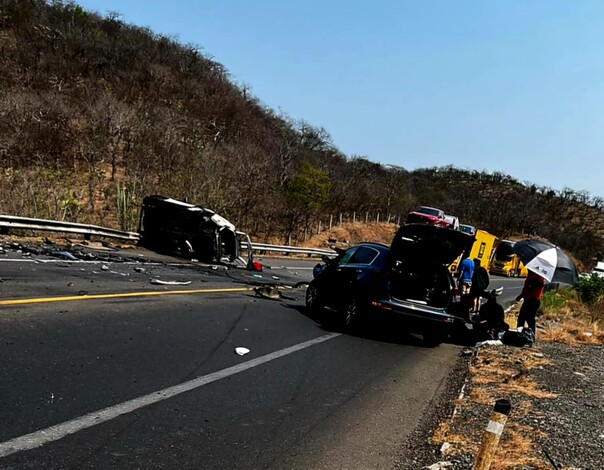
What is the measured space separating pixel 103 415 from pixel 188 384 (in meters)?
1.30

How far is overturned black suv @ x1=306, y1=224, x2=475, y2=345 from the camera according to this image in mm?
10227

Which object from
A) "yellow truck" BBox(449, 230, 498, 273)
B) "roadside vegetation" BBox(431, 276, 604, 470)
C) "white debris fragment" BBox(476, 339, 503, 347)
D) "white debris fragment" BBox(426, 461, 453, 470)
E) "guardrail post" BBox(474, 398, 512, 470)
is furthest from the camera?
"yellow truck" BBox(449, 230, 498, 273)

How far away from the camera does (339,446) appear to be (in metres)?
5.13

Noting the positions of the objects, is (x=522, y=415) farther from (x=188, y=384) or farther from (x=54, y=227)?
(x=54, y=227)

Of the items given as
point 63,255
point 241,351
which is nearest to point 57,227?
point 63,255

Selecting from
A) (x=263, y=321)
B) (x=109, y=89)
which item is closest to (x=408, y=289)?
(x=263, y=321)

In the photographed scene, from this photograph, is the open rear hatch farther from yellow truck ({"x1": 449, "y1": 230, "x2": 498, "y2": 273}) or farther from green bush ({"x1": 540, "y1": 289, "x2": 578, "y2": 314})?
yellow truck ({"x1": 449, "y1": 230, "x2": 498, "y2": 273})

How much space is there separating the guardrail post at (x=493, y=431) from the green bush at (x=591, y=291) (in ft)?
82.8

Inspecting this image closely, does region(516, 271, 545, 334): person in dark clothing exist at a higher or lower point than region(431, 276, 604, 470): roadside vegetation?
higher

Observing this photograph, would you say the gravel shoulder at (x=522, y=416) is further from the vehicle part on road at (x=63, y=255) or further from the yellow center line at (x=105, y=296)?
the vehicle part on road at (x=63, y=255)

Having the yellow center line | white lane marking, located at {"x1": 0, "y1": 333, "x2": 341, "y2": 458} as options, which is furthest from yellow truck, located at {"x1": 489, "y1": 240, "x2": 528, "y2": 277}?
white lane marking, located at {"x1": 0, "y1": 333, "x2": 341, "y2": 458}

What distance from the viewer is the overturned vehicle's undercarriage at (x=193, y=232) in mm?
19906

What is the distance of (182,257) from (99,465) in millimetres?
16696

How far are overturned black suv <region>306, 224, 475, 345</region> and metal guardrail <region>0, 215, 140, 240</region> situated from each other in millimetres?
11187
